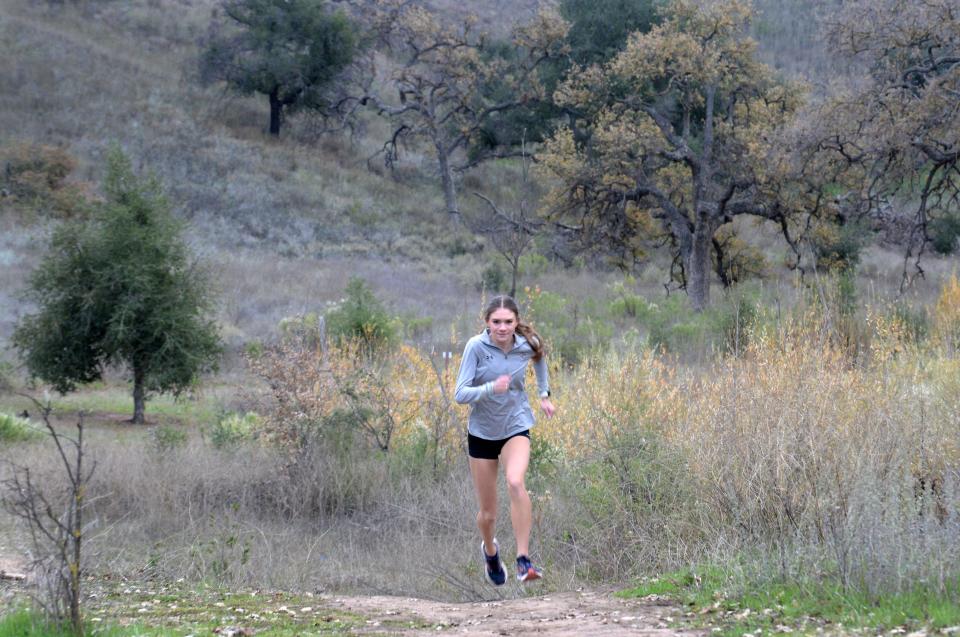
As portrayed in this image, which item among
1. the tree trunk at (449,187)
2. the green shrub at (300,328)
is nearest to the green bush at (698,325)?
the green shrub at (300,328)

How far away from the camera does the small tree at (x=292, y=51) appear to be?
4978cm

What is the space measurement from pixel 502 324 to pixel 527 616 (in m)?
1.95

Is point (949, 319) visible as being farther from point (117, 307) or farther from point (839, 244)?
point (839, 244)

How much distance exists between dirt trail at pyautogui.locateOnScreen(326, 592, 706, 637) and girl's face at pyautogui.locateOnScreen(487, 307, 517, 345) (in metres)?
1.85

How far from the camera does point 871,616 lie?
5840 mm

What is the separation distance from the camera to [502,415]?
23.0ft

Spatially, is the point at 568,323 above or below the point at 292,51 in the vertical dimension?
below

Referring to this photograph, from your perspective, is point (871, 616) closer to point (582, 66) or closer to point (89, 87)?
point (582, 66)

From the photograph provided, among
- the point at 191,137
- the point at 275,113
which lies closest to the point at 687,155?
the point at 191,137

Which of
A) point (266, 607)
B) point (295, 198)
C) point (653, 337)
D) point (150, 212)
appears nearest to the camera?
point (266, 607)

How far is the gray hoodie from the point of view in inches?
275

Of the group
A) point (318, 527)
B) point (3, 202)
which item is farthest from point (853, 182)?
point (3, 202)

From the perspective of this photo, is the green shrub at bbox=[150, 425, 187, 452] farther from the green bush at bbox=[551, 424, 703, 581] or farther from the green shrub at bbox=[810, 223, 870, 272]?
the green shrub at bbox=[810, 223, 870, 272]

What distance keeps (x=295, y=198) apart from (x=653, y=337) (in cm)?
2872
